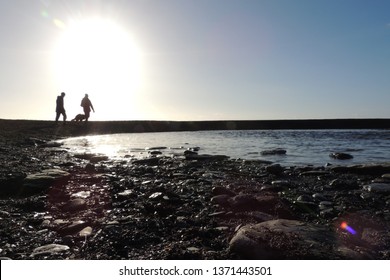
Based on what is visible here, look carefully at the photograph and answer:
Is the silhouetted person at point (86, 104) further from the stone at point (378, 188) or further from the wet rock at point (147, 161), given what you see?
the stone at point (378, 188)

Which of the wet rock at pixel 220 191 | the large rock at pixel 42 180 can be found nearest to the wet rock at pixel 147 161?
the large rock at pixel 42 180

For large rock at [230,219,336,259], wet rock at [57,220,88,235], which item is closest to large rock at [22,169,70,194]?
wet rock at [57,220,88,235]

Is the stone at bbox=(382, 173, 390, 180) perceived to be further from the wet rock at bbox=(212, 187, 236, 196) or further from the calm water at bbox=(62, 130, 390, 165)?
the wet rock at bbox=(212, 187, 236, 196)

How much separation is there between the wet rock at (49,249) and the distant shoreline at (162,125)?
19433 mm

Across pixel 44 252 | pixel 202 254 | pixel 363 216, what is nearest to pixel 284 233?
pixel 202 254

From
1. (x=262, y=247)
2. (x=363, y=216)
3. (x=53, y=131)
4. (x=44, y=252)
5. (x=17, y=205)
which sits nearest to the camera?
(x=262, y=247)

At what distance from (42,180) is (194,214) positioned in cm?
346

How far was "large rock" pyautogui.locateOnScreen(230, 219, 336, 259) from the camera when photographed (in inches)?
132

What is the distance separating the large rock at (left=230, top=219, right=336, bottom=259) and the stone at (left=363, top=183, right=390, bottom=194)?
3.12 meters

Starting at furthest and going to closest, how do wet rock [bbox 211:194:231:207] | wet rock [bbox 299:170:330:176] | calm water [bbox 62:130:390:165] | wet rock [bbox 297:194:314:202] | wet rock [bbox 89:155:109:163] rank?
1. calm water [bbox 62:130:390:165]
2. wet rock [bbox 89:155:109:163]
3. wet rock [bbox 299:170:330:176]
4. wet rock [bbox 297:194:314:202]
5. wet rock [bbox 211:194:231:207]

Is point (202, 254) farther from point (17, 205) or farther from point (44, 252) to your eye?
point (17, 205)

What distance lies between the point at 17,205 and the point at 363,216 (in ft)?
17.1

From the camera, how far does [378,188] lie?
6.58m

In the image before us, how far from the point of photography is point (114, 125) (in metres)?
35.4
